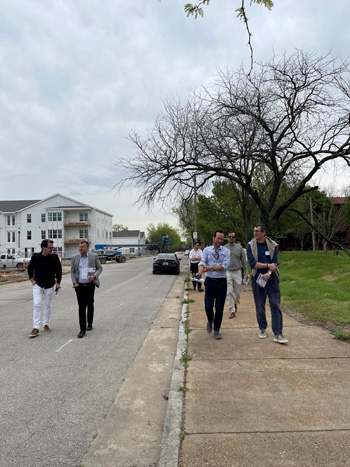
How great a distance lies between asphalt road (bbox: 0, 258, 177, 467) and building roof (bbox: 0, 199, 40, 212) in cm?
6095

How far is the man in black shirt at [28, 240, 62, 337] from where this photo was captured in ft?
23.3

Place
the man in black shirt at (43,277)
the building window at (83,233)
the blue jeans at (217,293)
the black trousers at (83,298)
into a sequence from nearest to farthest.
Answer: the blue jeans at (217,293), the black trousers at (83,298), the man in black shirt at (43,277), the building window at (83,233)

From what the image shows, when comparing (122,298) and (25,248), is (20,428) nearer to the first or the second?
(122,298)

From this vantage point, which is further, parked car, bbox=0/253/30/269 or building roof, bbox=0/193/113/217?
building roof, bbox=0/193/113/217

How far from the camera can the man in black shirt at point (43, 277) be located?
709 cm

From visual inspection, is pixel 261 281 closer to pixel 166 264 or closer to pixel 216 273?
pixel 216 273

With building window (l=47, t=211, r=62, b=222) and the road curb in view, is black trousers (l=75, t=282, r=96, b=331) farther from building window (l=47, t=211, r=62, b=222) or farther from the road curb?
building window (l=47, t=211, r=62, b=222)

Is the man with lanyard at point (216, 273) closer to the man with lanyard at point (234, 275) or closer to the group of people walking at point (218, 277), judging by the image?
the group of people walking at point (218, 277)

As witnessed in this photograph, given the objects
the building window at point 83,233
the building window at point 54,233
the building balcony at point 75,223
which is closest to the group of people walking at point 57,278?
the building balcony at point 75,223

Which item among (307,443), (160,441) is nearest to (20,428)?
(160,441)

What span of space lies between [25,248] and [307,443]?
212 feet

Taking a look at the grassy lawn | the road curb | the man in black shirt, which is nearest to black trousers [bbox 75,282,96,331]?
the man in black shirt

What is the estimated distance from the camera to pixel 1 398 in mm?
4066

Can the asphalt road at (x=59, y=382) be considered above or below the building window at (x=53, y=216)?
below
